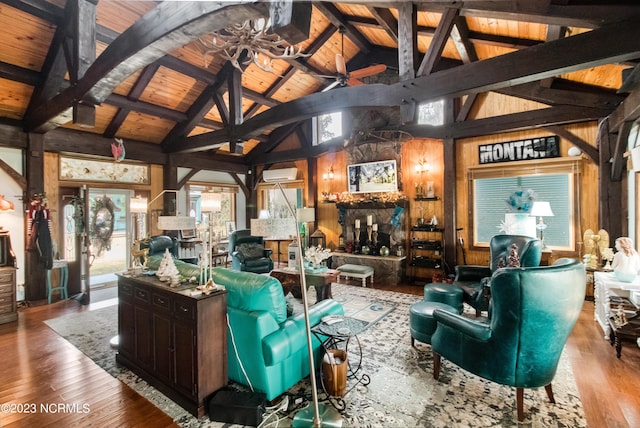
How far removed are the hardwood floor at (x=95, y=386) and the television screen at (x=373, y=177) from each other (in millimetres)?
4171

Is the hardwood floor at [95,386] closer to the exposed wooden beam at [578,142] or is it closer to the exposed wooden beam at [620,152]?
the exposed wooden beam at [620,152]

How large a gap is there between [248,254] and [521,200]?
5.60 m

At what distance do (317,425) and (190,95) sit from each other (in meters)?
6.59

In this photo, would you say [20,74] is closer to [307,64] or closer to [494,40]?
[307,64]

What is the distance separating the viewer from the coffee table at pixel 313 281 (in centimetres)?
457

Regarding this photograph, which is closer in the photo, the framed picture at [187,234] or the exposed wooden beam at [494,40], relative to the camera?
the exposed wooden beam at [494,40]

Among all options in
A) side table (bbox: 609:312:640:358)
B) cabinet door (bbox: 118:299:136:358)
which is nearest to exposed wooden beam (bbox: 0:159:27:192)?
cabinet door (bbox: 118:299:136:358)

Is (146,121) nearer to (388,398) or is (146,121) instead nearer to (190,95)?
(190,95)

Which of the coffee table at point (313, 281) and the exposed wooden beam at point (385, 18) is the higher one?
the exposed wooden beam at point (385, 18)

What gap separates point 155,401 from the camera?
8.24ft

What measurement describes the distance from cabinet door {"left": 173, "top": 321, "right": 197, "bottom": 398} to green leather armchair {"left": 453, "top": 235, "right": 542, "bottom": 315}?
319cm

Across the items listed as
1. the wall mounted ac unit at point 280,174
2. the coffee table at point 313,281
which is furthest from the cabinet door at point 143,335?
the wall mounted ac unit at point 280,174

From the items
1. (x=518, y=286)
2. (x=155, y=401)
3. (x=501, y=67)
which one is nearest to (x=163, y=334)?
(x=155, y=401)

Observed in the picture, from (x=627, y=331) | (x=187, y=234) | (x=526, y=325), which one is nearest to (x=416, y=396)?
(x=526, y=325)
